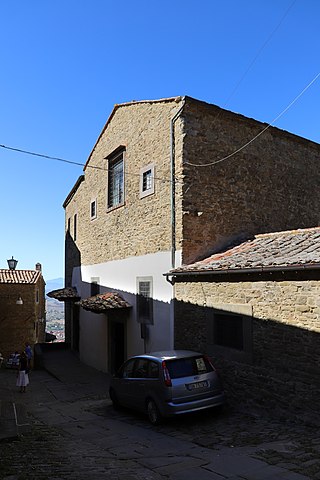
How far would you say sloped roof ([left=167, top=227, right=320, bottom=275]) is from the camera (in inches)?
297

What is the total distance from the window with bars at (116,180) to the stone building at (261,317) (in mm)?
5869

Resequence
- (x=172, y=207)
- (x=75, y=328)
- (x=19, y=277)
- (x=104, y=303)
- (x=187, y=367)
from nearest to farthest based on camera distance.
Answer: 1. (x=187, y=367)
2. (x=172, y=207)
3. (x=104, y=303)
4. (x=75, y=328)
5. (x=19, y=277)

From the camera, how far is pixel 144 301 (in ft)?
41.7

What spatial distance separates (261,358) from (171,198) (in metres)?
5.42

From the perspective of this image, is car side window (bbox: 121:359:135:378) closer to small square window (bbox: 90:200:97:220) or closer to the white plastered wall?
the white plastered wall

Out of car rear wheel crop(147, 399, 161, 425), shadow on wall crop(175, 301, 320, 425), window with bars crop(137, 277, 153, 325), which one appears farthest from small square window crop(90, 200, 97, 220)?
car rear wheel crop(147, 399, 161, 425)

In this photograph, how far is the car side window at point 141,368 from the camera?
29.2ft

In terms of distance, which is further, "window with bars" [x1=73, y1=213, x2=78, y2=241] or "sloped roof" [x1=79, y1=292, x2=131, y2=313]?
"window with bars" [x1=73, y1=213, x2=78, y2=241]

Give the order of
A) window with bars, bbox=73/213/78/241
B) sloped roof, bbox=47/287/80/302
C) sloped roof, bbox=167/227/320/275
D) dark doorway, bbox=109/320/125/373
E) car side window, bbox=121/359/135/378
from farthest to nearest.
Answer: window with bars, bbox=73/213/78/241, sloped roof, bbox=47/287/80/302, dark doorway, bbox=109/320/125/373, car side window, bbox=121/359/135/378, sloped roof, bbox=167/227/320/275

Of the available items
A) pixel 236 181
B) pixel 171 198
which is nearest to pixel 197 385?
pixel 171 198

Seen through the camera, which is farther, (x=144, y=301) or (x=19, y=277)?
(x=19, y=277)

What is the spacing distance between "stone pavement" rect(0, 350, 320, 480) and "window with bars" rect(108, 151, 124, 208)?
7763mm

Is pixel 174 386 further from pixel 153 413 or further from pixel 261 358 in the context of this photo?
pixel 261 358

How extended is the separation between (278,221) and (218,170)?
3010 millimetres
